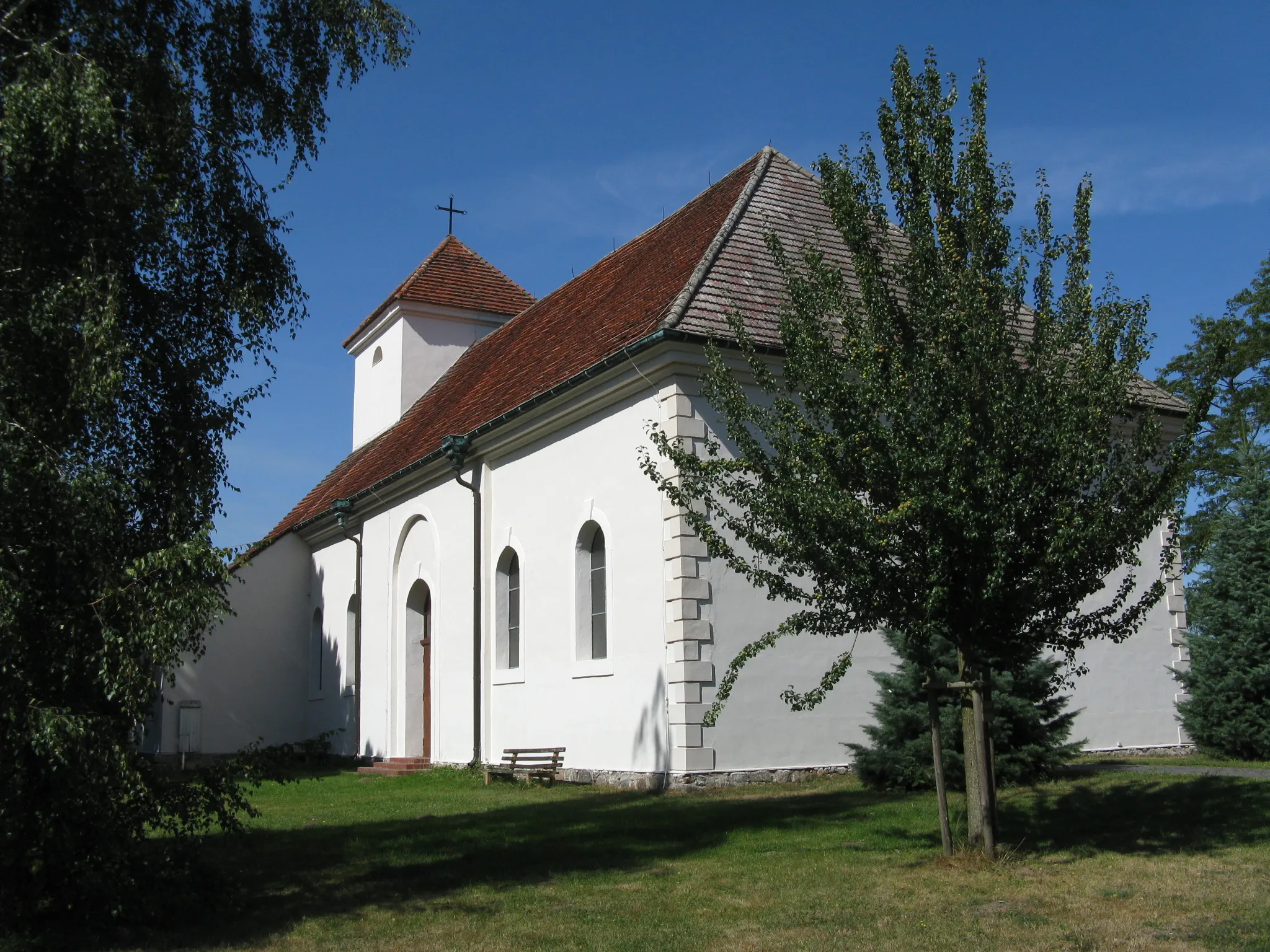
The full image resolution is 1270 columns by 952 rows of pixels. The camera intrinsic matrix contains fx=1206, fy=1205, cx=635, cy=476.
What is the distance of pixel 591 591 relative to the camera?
16.9m

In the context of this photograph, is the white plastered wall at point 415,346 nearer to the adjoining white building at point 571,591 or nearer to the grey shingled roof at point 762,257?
the adjoining white building at point 571,591

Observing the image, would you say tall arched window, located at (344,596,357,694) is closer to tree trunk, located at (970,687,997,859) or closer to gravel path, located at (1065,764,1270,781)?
gravel path, located at (1065,764,1270,781)

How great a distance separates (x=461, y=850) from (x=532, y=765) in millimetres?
6232

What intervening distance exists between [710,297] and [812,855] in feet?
25.8

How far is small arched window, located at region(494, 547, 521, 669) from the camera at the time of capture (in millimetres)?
18766

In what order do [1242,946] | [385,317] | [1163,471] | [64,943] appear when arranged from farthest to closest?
[385,317], [1163,471], [64,943], [1242,946]

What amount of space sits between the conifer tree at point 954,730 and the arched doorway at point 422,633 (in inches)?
417

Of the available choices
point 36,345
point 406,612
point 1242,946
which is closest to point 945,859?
point 1242,946

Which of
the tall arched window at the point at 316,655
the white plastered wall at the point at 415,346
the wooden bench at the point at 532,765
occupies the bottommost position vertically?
the wooden bench at the point at 532,765

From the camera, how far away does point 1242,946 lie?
6.42 metres

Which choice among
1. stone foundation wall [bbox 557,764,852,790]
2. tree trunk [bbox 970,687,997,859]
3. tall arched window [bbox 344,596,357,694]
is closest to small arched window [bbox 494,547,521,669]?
stone foundation wall [bbox 557,764,852,790]

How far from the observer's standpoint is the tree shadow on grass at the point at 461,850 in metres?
8.48

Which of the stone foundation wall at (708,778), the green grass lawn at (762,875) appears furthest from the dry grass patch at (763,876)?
the stone foundation wall at (708,778)

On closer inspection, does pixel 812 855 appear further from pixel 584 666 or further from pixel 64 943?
pixel 584 666
